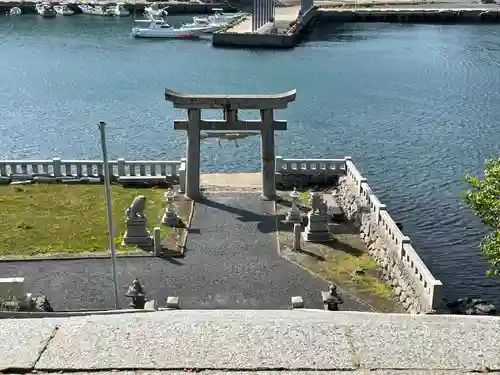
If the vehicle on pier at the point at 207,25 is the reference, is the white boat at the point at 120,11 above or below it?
above

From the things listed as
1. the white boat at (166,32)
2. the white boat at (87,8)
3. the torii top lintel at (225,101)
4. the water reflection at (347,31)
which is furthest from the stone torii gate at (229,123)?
the white boat at (87,8)

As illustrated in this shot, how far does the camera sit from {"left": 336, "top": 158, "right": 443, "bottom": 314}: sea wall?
Answer: 58.9ft

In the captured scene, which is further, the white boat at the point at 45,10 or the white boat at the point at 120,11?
the white boat at the point at 120,11

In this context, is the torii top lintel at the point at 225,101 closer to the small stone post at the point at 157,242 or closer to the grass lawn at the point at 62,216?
the grass lawn at the point at 62,216

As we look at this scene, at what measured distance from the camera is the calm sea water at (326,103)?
33.4 meters

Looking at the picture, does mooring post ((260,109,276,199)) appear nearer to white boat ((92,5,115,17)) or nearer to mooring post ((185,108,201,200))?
mooring post ((185,108,201,200))

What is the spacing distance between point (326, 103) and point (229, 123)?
27956 millimetres

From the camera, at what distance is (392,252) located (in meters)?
20.7

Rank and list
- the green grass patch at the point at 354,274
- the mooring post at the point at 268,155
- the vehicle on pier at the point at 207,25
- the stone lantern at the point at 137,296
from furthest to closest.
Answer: the vehicle on pier at the point at 207,25
the mooring post at the point at 268,155
the green grass patch at the point at 354,274
the stone lantern at the point at 137,296

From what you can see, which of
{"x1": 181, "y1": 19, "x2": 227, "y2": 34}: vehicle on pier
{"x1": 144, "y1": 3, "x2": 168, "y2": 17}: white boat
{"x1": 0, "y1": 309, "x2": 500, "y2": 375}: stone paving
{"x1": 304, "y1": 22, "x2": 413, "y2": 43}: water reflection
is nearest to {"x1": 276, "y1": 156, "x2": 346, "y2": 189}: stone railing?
{"x1": 0, "y1": 309, "x2": 500, "y2": 375}: stone paving

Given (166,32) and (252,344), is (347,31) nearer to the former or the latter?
(166,32)

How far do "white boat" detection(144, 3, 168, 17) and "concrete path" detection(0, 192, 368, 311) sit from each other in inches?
3102

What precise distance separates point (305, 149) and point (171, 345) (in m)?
36.9

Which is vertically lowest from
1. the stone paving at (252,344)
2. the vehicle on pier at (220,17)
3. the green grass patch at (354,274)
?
the green grass patch at (354,274)
